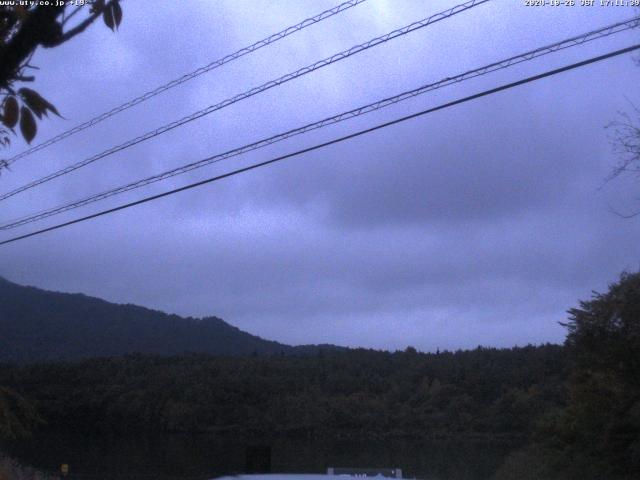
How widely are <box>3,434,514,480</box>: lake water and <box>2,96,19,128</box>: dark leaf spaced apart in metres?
16.6

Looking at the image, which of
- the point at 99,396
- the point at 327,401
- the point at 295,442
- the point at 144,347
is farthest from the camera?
the point at 144,347

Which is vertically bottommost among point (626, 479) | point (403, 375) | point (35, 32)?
point (626, 479)

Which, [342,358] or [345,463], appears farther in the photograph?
[342,358]

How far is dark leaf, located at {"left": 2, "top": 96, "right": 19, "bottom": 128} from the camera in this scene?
412 centimetres

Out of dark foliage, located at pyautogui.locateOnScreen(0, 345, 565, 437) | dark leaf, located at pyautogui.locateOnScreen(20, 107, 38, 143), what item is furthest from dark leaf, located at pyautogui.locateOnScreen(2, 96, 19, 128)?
dark foliage, located at pyautogui.locateOnScreen(0, 345, 565, 437)

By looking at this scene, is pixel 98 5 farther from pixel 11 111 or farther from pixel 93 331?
pixel 93 331

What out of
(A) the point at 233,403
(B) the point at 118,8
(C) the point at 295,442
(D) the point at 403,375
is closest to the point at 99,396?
(A) the point at 233,403

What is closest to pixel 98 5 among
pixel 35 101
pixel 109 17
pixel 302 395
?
pixel 109 17

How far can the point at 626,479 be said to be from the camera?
Answer: 1742cm

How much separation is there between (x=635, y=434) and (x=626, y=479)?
908 millimetres

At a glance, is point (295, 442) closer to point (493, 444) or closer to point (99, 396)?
point (493, 444)

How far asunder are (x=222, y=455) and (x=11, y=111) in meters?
22.8

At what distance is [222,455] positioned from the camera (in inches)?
1014

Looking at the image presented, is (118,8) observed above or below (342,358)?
below
